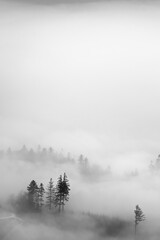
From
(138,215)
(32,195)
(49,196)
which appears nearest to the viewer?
(138,215)

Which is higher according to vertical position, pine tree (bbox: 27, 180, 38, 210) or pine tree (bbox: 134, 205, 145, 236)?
pine tree (bbox: 27, 180, 38, 210)

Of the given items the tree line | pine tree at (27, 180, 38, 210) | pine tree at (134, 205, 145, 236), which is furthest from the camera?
Result: pine tree at (27, 180, 38, 210)

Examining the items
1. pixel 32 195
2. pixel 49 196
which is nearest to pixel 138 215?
pixel 49 196

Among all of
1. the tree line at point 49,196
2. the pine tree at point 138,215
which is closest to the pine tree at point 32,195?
the tree line at point 49,196

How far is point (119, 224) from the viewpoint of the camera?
5207 inches

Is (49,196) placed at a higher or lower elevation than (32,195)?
lower

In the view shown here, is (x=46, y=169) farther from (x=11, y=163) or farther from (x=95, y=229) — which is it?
(x=95, y=229)

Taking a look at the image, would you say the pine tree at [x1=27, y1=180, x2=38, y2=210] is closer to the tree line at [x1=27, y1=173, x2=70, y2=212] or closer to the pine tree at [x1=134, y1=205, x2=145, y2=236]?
the tree line at [x1=27, y1=173, x2=70, y2=212]

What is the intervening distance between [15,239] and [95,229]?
25.4 m

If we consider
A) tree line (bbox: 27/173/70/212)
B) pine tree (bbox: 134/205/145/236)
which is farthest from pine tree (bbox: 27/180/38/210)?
pine tree (bbox: 134/205/145/236)

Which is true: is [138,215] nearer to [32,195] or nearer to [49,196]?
[49,196]

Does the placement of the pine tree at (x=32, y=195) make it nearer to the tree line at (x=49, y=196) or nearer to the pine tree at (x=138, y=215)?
the tree line at (x=49, y=196)

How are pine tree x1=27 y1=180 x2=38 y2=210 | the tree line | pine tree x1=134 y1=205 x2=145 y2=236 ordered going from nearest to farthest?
1. pine tree x1=134 y1=205 x2=145 y2=236
2. the tree line
3. pine tree x1=27 y1=180 x2=38 y2=210

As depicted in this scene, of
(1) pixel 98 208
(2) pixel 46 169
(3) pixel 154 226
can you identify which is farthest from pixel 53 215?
(2) pixel 46 169
